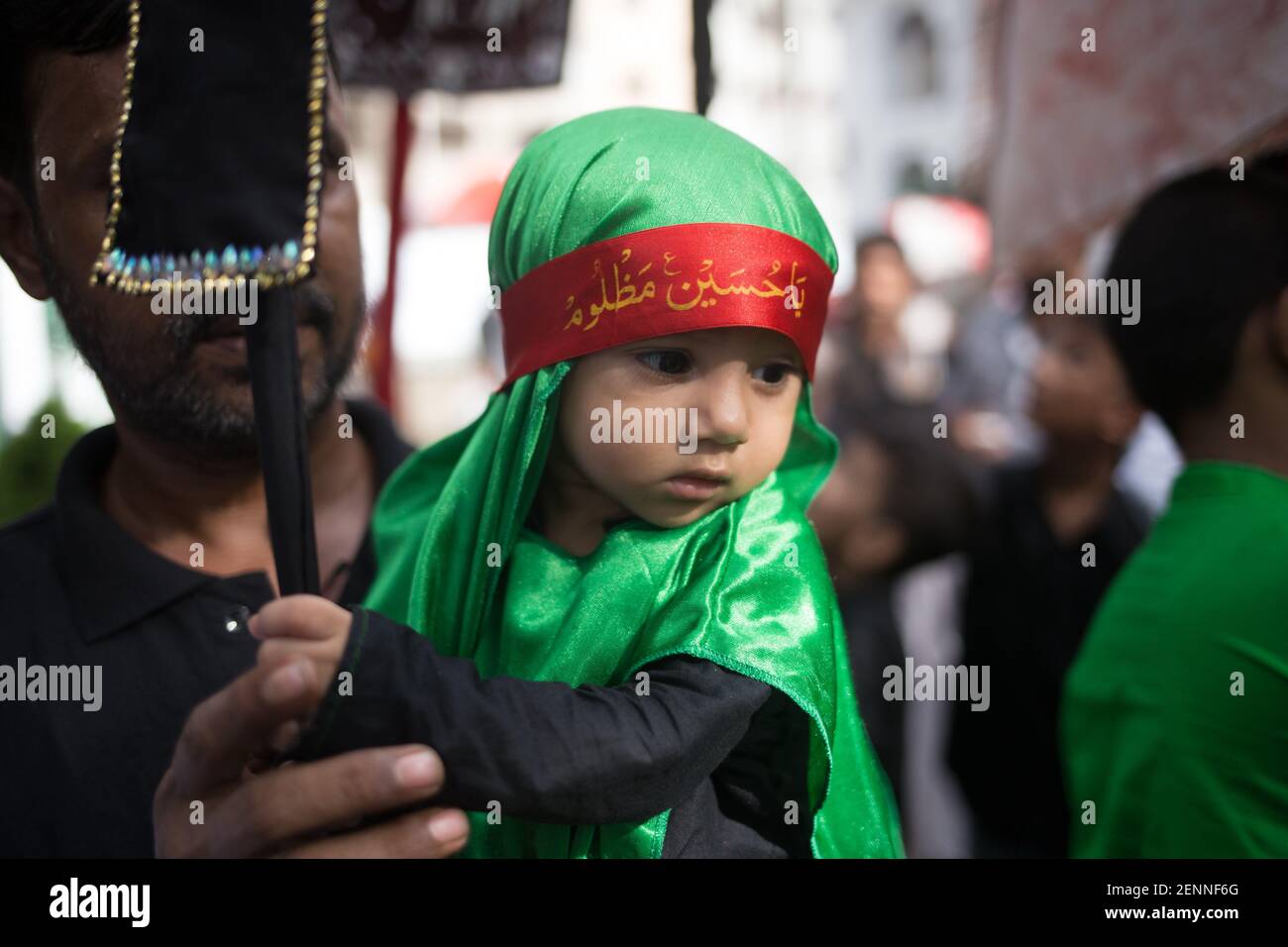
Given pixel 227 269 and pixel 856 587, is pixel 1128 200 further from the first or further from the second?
pixel 227 269

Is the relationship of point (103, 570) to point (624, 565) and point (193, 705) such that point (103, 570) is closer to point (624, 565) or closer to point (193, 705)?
point (193, 705)

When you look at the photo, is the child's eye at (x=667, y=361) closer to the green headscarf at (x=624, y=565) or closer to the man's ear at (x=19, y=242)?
the green headscarf at (x=624, y=565)

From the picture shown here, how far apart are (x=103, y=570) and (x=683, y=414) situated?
1.00 m

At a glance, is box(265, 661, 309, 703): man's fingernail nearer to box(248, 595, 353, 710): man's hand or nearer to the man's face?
box(248, 595, 353, 710): man's hand

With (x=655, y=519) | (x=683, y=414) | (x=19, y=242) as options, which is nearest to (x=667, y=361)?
(x=683, y=414)

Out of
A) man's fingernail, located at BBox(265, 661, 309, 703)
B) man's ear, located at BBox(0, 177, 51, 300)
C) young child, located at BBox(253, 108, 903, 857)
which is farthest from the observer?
man's ear, located at BBox(0, 177, 51, 300)

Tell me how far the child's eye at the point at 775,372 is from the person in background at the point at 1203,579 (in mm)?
1066

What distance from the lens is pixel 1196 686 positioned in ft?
6.54
